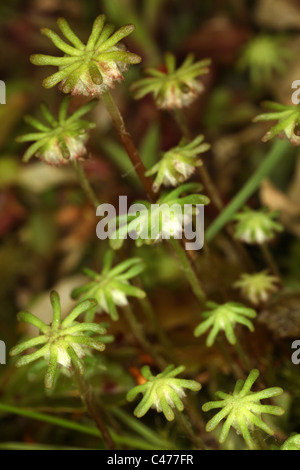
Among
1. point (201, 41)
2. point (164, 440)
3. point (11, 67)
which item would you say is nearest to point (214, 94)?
point (201, 41)

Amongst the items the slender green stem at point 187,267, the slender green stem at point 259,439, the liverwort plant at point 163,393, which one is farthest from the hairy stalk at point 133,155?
the slender green stem at point 259,439

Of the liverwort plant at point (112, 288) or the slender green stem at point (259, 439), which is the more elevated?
the liverwort plant at point (112, 288)

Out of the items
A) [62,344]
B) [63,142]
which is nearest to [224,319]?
[62,344]

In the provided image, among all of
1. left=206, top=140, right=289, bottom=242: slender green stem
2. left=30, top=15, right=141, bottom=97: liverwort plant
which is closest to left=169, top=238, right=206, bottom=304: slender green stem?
left=206, top=140, right=289, bottom=242: slender green stem

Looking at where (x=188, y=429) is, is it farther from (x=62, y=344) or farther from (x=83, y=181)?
(x=83, y=181)

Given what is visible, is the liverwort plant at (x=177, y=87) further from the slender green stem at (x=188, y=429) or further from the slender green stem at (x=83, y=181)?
the slender green stem at (x=188, y=429)

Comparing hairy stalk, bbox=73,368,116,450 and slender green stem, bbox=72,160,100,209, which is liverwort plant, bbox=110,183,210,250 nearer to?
slender green stem, bbox=72,160,100,209

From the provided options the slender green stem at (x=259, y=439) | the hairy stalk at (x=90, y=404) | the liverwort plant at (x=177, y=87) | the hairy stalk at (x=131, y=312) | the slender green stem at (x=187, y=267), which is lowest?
the slender green stem at (x=259, y=439)
